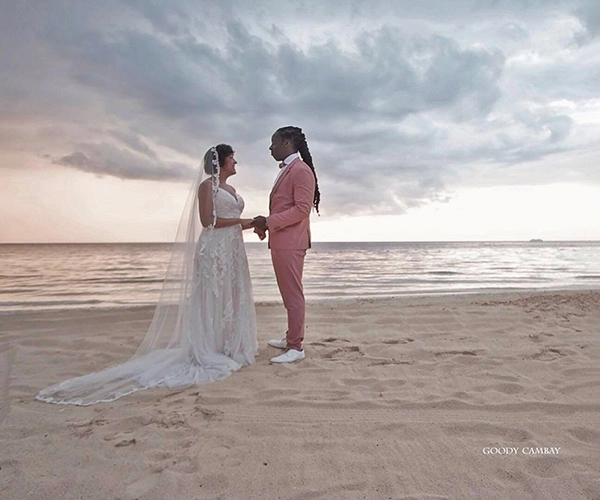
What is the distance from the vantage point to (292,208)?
414cm

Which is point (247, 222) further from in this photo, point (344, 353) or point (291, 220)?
point (344, 353)

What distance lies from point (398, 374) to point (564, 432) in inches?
53.2

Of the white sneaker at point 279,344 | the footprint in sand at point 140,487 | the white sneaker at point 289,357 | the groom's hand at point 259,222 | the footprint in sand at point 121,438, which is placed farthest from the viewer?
the white sneaker at point 279,344

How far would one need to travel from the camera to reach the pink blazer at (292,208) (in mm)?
4156

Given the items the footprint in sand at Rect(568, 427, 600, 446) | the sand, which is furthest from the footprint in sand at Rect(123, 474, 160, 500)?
the footprint in sand at Rect(568, 427, 600, 446)

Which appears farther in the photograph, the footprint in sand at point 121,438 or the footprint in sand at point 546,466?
the footprint in sand at point 121,438

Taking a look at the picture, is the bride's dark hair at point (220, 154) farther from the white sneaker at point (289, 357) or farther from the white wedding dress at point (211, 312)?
the white sneaker at point (289, 357)

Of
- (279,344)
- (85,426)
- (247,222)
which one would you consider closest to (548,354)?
(279,344)

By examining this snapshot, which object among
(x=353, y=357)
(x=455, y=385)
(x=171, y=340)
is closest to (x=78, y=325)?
(x=171, y=340)

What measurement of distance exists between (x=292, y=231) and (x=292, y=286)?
1.86 feet

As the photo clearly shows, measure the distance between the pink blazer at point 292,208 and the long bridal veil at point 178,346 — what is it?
63 cm

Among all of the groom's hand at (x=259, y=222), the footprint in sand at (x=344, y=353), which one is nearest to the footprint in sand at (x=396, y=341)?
the footprint in sand at (x=344, y=353)

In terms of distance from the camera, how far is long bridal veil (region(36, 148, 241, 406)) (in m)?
3.46

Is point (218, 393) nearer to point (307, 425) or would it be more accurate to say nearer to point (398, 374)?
point (307, 425)
